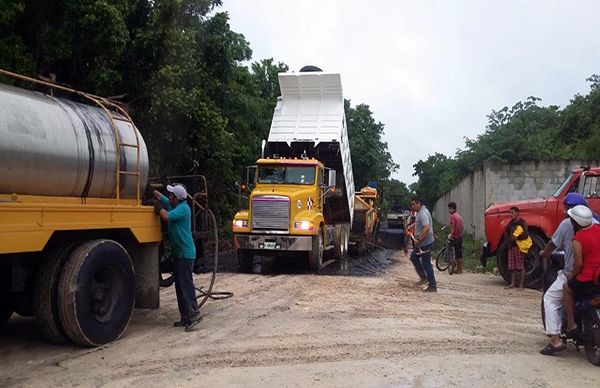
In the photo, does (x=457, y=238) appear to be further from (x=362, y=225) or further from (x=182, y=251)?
(x=182, y=251)

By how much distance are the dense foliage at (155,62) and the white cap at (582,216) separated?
33.2ft

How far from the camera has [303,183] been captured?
1471 centimetres

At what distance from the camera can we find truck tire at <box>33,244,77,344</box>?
19.6ft

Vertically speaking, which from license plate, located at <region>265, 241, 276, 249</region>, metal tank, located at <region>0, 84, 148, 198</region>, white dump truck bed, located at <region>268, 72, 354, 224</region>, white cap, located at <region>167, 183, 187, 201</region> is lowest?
license plate, located at <region>265, 241, 276, 249</region>

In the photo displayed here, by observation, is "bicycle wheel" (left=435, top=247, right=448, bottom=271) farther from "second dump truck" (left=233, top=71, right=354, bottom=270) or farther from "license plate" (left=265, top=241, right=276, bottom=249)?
"license plate" (left=265, top=241, right=276, bottom=249)

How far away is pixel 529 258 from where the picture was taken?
1220 cm

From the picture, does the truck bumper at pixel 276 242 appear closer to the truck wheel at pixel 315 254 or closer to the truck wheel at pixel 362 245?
the truck wheel at pixel 315 254

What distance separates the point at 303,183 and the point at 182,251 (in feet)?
25.1

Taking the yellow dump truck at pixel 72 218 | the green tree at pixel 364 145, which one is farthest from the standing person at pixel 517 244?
the green tree at pixel 364 145

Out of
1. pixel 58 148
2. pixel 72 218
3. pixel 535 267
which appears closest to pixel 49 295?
pixel 72 218

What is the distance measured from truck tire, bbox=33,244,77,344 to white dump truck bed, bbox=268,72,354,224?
10634 mm

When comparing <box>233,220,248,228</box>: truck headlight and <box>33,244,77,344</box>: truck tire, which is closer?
<box>33,244,77,344</box>: truck tire

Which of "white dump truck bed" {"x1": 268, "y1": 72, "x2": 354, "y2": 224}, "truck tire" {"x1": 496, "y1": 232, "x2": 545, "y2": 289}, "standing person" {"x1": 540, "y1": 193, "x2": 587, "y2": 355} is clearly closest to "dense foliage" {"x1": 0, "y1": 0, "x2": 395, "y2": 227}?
"white dump truck bed" {"x1": 268, "y1": 72, "x2": 354, "y2": 224}

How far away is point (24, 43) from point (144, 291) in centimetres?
816
